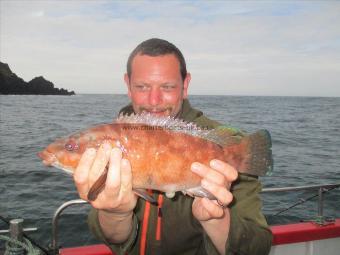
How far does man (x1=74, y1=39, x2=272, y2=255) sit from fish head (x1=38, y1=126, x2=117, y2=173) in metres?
0.26

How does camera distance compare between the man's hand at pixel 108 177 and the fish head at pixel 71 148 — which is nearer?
the man's hand at pixel 108 177

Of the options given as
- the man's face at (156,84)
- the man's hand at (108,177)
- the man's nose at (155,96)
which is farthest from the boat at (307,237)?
the man's hand at (108,177)

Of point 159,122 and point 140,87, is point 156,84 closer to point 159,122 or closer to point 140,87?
point 140,87

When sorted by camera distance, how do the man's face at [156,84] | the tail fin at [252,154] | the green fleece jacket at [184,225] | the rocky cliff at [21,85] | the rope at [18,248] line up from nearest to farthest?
the tail fin at [252,154]
the green fleece jacket at [184,225]
the man's face at [156,84]
the rope at [18,248]
the rocky cliff at [21,85]

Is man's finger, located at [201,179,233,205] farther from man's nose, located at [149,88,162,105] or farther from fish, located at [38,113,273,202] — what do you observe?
man's nose, located at [149,88,162,105]

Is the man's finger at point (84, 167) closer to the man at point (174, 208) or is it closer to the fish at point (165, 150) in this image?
the man at point (174, 208)

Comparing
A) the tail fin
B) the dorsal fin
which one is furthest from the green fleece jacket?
the dorsal fin

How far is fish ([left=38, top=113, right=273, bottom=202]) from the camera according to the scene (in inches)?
115

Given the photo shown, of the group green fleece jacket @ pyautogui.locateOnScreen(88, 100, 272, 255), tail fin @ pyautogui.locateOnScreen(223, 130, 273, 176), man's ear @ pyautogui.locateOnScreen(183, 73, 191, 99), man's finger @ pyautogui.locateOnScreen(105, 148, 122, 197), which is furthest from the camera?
man's ear @ pyautogui.locateOnScreen(183, 73, 191, 99)

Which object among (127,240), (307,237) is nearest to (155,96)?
(127,240)

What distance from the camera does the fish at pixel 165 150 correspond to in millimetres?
2928

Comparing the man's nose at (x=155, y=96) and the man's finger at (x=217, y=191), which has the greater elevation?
the man's nose at (x=155, y=96)

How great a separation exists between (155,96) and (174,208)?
1.26 m

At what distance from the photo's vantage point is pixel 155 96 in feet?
12.0
